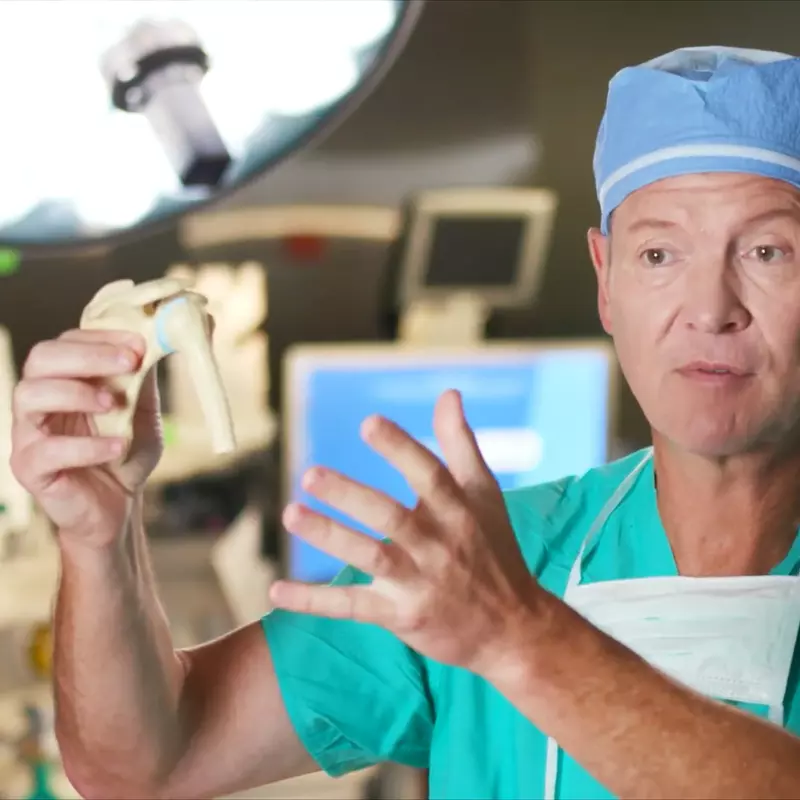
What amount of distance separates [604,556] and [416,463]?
0.39 meters

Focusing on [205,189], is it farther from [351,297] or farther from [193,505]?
[193,505]

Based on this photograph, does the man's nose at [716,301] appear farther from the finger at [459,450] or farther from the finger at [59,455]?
the finger at [59,455]

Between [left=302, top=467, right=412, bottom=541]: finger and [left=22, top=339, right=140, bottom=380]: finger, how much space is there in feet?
0.73

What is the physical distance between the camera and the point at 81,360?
2.38ft

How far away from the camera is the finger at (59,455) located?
725 mm

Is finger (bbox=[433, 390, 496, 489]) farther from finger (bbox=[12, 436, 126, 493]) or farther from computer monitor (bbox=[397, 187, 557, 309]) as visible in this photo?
computer monitor (bbox=[397, 187, 557, 309])

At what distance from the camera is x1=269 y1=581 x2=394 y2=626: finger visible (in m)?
0.56

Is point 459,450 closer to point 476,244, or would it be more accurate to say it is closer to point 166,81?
point 166,81

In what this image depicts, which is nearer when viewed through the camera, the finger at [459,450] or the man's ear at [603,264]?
the finger at [459,450]

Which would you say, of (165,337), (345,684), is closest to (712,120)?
(165,337)

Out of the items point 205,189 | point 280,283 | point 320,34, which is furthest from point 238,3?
point 280,283

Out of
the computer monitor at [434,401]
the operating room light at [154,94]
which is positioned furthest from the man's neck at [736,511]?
the computer monitor at [434,401]

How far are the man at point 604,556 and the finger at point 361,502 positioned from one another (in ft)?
0.12

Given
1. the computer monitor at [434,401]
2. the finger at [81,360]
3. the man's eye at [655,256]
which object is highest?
the man's eye at [655,256]
